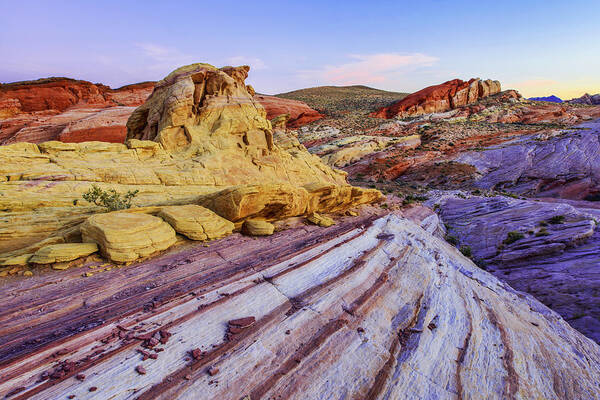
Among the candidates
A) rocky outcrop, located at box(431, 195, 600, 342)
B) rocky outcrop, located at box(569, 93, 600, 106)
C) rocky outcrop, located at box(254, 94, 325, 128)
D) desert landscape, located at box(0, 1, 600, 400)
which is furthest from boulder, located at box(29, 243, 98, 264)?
rocky outcrop, located at box(569, 93, 600, 106)

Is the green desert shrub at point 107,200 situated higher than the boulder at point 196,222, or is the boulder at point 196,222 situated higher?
the green desert shrub at point 107,200

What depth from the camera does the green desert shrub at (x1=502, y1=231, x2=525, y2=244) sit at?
10.3 m

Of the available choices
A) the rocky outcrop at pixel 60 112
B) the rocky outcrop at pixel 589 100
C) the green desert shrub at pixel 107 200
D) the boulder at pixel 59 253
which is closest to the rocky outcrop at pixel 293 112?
the rocky outcrop at pixel 60 112

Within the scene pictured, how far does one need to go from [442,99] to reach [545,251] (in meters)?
67.0

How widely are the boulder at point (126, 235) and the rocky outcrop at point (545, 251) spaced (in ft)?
35.5

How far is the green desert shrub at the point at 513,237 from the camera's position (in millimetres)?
10266

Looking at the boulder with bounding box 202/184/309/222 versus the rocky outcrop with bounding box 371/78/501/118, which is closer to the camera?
the boulder with bounding box 202/184/309/222

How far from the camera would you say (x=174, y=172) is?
410 inches

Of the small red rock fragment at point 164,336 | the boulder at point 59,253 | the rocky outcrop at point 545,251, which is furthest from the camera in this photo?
the rocky outcrop at point 545,251

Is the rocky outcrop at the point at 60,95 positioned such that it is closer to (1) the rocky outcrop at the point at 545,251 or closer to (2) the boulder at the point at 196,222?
(2) the boulder at the point at 196,222

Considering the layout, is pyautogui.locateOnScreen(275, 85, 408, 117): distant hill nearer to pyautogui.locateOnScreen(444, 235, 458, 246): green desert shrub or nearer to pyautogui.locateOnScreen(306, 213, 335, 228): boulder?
pyautogui.locateOnScreen(444, 235, 458, 246): green desert shrub

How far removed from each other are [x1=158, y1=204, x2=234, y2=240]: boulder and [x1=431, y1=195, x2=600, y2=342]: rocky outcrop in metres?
9.69

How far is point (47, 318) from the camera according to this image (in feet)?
12.7

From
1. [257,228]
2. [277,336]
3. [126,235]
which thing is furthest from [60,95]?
[277,336]
